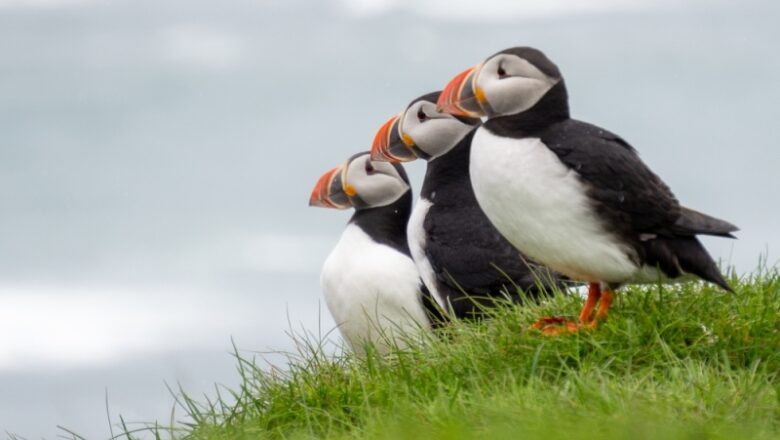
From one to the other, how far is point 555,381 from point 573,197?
83cm

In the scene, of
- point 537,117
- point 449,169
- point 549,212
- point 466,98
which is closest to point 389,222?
point 449,169

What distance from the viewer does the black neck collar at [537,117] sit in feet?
20.2

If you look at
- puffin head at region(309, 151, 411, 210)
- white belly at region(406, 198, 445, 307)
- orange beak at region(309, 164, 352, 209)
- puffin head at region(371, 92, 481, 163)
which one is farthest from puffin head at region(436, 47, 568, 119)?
orange beak at region(309, 164, 352, 209)

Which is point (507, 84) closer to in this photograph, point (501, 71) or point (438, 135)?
point (501, 71)

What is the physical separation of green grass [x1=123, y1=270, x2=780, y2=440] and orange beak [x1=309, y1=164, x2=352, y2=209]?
1.74m

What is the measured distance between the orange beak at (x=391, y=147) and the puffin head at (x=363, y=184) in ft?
0.36

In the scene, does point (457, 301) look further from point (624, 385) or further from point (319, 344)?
point (624, 385)

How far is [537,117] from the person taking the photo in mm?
6203

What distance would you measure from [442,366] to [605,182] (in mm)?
1085

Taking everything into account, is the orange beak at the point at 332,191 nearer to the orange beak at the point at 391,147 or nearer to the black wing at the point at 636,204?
the orange beak at the point at 391,147

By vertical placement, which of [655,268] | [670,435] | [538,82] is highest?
[538,82]

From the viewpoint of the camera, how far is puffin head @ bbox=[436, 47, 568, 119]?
623cm

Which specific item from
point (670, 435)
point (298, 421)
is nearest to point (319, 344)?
point (298, 421)

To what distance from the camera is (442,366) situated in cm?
594
